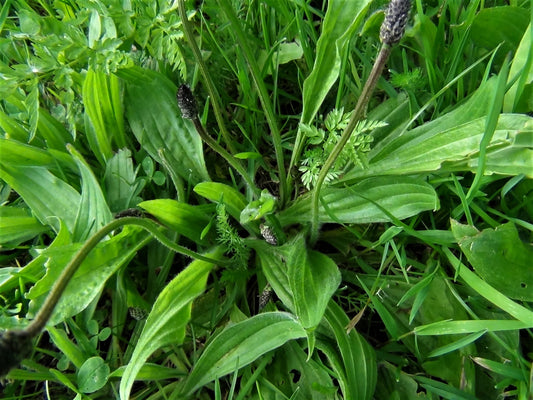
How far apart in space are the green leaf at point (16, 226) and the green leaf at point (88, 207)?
0.22m

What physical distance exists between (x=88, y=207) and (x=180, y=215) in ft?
1.12

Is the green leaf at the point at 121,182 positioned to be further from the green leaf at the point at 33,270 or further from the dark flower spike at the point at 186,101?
the dark flower spike at the point at 186,101

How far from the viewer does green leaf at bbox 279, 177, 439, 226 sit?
150cm

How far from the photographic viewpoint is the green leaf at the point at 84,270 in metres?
1.47

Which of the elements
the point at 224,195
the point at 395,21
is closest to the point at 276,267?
the point at 224,195

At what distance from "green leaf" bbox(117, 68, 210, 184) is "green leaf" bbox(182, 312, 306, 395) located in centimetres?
57

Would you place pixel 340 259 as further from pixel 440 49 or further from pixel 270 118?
pixel 440 49

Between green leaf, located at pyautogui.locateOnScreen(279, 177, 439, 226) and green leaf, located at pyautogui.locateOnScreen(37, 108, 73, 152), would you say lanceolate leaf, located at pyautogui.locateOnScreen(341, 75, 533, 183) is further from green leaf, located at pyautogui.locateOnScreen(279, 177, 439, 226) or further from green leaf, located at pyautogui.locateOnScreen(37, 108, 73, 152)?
green leaf, located at pyautogui.locateOnScreen(37, 108, 73, 152)

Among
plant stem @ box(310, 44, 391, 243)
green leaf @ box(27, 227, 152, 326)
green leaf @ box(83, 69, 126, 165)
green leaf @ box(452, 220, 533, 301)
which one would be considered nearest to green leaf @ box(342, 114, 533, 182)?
green leaf @ box(452, 220, 533, 301)

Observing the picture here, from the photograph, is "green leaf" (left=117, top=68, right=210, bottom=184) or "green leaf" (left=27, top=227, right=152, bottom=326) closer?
"green leaf" (left=27, top=227, right=152, bottom=326)

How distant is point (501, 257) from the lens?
1.45 meters

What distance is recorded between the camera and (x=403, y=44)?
1.85 m

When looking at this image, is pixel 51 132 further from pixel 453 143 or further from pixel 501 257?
pixel 501 257

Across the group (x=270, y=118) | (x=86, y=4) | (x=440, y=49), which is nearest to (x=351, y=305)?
(x=270, y=118)
